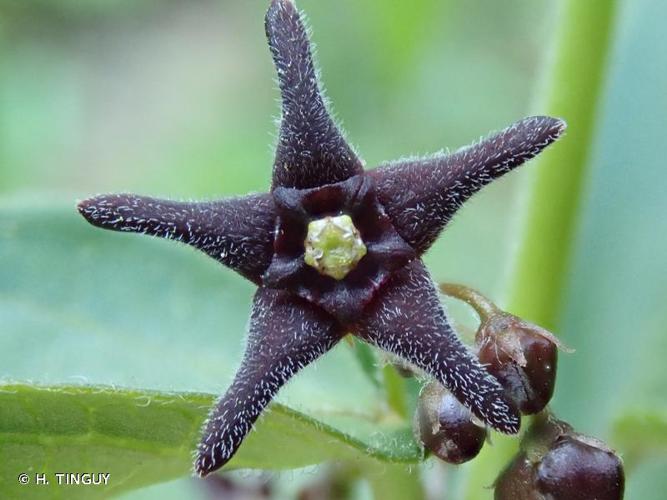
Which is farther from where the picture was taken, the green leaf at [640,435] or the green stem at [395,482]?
the green leaf at [640,435]

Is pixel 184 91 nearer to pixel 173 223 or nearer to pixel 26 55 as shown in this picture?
pixel 26 55

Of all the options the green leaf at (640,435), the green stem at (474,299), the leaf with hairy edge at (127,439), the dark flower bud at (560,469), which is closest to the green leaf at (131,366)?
the leaf with hairy edge at (127,439)

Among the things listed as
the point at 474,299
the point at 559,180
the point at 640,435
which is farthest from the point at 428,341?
the point at 640,435

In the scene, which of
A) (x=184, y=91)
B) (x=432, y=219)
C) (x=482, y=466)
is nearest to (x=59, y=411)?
(x=432, y=219)

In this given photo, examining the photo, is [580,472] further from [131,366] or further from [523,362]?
[131,366]

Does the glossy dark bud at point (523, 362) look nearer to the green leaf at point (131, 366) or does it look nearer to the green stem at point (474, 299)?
the green stem at point (474, 299)

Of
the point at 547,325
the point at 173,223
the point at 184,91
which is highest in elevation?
the point at 173,223
